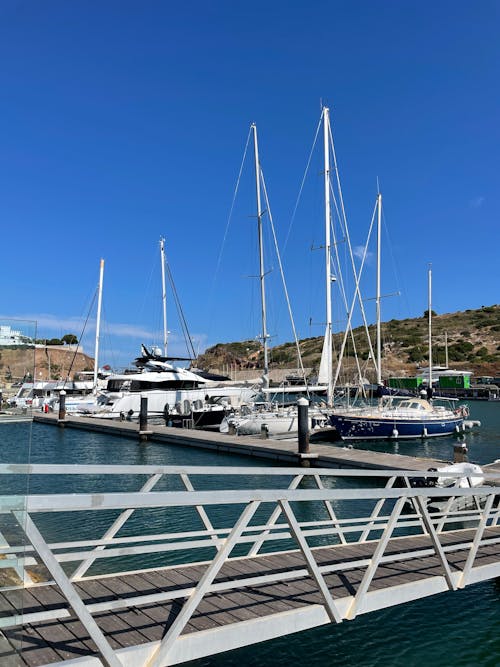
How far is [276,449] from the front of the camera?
914 inches

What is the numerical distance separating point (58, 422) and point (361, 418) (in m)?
20.5

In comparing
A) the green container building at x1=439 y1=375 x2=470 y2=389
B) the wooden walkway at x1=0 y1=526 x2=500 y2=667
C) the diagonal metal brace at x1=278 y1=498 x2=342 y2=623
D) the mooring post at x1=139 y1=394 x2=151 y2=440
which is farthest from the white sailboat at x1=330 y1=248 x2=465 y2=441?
the green container building at x1=439 y1=375 x2=470 y2=389

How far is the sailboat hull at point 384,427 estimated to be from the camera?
30766 mm

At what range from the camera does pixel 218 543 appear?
6.26 meters

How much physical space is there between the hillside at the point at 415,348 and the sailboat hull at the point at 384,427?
50510mm

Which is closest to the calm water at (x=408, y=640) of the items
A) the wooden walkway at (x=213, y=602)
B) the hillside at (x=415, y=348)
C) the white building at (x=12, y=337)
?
the wooden walkway at (x=213, y=602)

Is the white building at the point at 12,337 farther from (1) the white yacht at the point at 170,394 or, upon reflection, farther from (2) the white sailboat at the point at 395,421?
(1) the white yacht at the point at 170,394

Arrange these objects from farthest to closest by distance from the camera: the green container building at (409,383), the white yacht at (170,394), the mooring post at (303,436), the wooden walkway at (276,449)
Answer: the green container building at (409,383), the white yacht at (170,394), the mooring post at (303,436), the wooden walkway at (276,449)

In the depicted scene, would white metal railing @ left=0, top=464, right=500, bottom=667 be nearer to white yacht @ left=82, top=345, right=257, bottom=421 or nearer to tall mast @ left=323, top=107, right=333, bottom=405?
tall mast @ left=323, top=107, right=333, bottom=405

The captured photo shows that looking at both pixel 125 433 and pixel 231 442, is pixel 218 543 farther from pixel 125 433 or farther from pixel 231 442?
pixel 125 433

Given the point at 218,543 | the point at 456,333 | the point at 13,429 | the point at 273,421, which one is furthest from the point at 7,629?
the point at 456,333

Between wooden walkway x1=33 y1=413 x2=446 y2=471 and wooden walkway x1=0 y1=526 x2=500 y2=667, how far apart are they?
1071 centimetres

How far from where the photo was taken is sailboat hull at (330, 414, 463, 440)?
30766 millimetres

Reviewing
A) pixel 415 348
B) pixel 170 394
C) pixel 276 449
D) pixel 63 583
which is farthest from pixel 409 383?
pixel 63 583
